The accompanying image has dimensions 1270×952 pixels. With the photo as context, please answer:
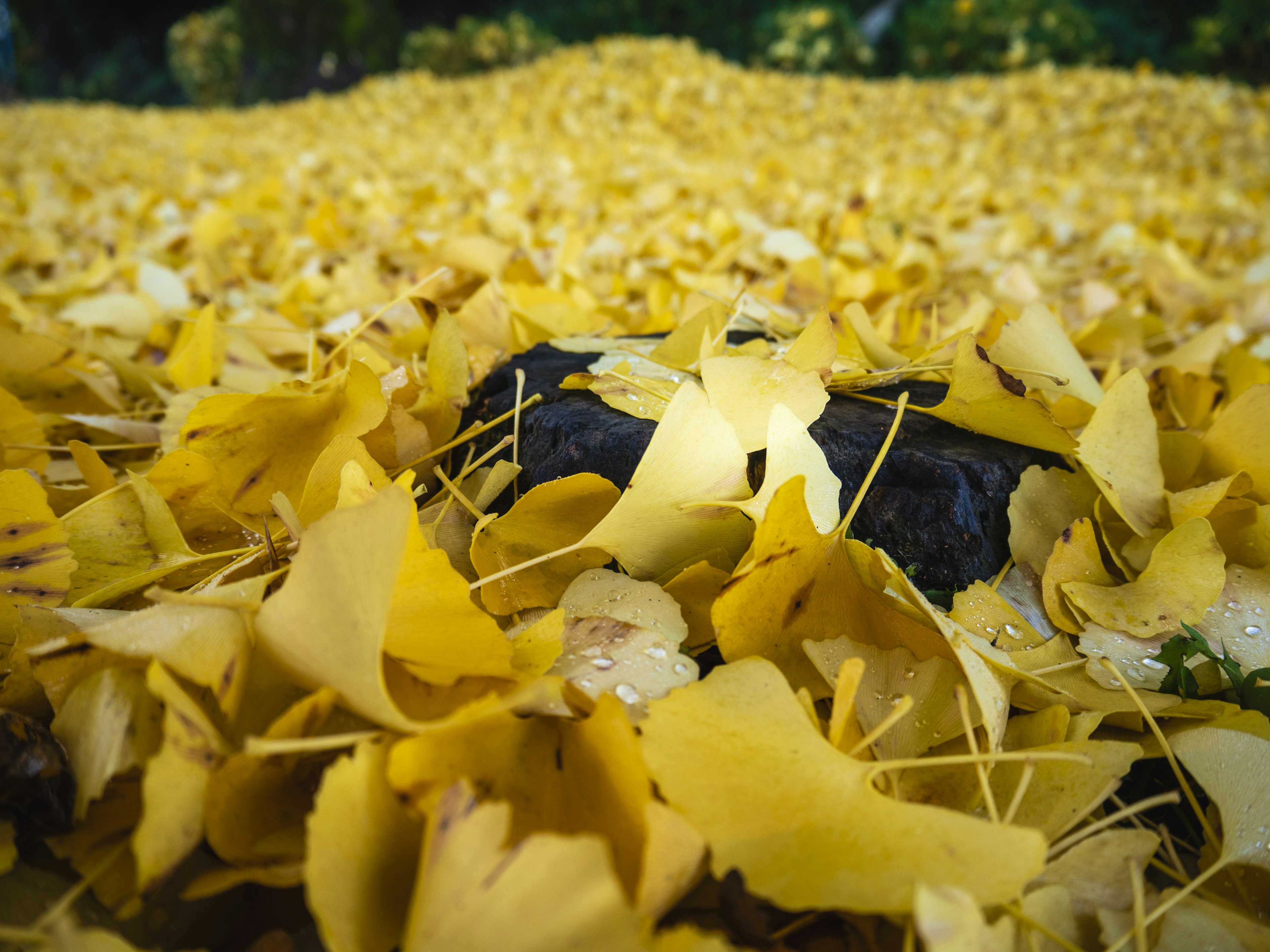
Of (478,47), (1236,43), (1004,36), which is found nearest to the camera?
(1004,36)

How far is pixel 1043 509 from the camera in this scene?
1.60 ft

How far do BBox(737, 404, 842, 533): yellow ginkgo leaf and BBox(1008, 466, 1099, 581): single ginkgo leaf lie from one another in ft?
0.46

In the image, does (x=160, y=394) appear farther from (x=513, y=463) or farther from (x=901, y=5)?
(x=901, y=5)

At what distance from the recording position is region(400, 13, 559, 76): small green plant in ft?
19.1

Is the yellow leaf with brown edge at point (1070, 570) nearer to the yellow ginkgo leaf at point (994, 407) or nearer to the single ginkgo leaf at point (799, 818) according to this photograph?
the yellow ginkgo leaf at point (994, 407)

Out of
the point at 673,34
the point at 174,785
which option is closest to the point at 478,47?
the point at 673,34

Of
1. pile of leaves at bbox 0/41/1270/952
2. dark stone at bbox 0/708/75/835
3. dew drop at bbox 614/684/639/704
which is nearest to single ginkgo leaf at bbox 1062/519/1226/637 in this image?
pile of leaves at bbox 0/41/1270/952

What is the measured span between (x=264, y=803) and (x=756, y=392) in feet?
1.07

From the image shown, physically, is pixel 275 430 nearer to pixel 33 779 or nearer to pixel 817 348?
pixel 33 779

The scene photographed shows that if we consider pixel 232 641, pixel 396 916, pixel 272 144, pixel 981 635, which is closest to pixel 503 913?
pixel 396 916

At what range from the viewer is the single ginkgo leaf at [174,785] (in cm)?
26

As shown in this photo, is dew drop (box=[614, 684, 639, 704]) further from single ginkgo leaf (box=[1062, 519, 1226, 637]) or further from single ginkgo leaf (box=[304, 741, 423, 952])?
single ginkgo leaf (box=[1062, 519, 1226, 637])

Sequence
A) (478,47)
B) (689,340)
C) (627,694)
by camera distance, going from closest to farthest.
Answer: (627,694) → (689,340) → (478,47)

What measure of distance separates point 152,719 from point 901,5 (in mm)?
7591
